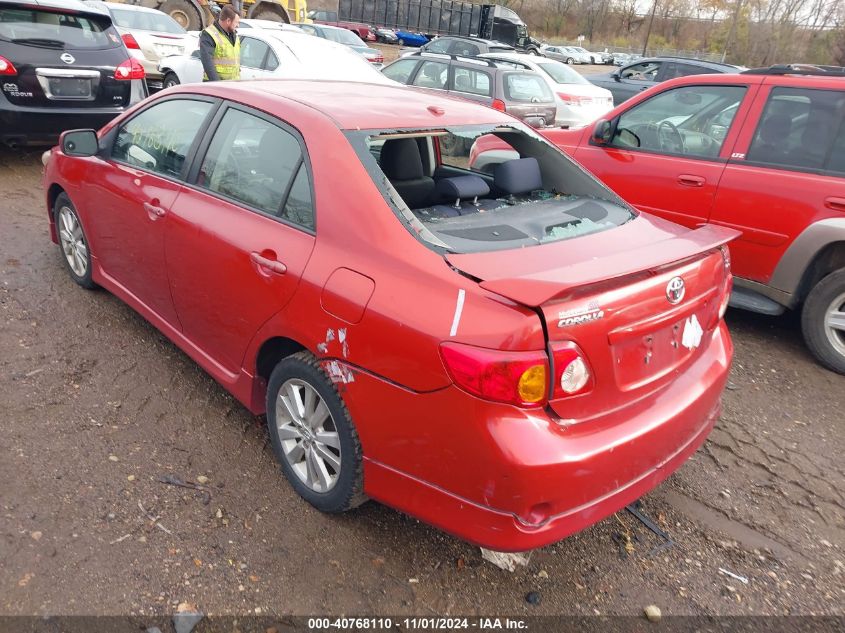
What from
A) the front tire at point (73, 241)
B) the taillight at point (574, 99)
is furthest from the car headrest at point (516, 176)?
the taillight at point (574, 99)

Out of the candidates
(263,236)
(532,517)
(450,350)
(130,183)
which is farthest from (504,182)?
(130,183)

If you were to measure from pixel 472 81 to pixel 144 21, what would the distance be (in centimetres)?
793

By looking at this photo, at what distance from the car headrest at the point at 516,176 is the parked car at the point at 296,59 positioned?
638cm

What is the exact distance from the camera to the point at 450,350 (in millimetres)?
2068

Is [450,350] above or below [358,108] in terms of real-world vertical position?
below

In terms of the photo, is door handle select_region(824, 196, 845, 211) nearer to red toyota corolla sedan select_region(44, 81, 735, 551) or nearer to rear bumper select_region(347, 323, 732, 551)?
red toyota corolla sedan select_region(44, 81, 735, 551)

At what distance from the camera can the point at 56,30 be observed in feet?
22.0

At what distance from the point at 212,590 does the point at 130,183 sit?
2.32 m

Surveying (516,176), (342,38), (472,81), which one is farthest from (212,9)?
(516,176)

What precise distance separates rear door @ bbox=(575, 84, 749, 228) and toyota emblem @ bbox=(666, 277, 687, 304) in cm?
263

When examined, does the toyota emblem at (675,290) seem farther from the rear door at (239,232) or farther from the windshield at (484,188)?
the rear door at (239,232)

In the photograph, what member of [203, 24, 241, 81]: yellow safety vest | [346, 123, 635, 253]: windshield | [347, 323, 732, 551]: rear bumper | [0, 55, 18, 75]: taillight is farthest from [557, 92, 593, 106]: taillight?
[347, 323, 732, 551]: rear bumper

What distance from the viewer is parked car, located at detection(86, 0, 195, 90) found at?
13094 millimetres

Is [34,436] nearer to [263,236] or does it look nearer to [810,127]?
[263,236]
